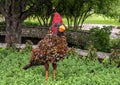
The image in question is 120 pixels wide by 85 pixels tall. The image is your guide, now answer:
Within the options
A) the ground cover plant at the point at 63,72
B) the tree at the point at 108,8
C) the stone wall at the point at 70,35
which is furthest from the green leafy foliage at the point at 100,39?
the ground cover plant at the point at 63,72

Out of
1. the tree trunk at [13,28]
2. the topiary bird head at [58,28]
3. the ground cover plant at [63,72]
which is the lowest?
the ground cover plant at [63,72]

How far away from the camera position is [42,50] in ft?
28.8

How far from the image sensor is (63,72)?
951cm

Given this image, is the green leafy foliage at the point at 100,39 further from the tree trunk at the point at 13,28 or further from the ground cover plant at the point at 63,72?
the ground cover plant at the point at 63,72

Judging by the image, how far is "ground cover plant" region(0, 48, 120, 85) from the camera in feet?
27.0

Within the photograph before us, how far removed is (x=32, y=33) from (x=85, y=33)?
9.93ft

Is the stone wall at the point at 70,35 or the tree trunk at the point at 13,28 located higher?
the tree trunk at the point at 13,28

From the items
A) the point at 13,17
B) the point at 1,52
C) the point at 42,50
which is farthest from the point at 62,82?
the point at 13,17

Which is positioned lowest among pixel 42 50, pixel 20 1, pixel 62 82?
pixel 62 82

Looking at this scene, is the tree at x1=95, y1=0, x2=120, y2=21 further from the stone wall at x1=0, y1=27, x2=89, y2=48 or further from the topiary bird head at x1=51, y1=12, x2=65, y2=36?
the topiary bird head at x1=51, y1=12, x2=65, y2=36

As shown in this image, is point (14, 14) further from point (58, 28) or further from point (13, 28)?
point (58, 28)

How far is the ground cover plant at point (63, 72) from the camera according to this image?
8.23 m

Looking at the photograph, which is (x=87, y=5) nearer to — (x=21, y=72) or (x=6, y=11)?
(x=6, y=11)

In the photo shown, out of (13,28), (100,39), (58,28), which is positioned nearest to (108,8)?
(100,39)
